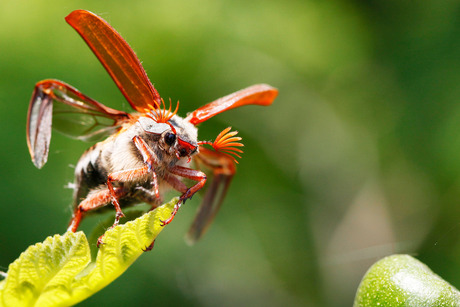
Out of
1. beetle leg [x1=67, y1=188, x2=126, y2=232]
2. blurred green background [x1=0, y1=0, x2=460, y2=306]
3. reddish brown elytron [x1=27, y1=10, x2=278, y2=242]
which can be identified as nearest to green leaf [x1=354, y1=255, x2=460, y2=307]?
reddish brown elytron [x1=27, y1=10, x2=278, y2=242]

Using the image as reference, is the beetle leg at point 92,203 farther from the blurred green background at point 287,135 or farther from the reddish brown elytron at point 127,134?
the blurred green background at point 287,135

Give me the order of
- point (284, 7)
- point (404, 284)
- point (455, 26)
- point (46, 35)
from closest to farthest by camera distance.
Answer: point (404, 284) → point (46, 35) → point (455, 26) → point (284, 7)

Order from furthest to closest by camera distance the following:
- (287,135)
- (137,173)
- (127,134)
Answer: (287,135), (127,134), (137,173)

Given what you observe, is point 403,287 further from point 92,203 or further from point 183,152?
point 92,203

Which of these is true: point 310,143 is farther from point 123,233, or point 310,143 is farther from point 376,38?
point 123,233

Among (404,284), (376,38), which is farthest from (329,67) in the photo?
(404,284)

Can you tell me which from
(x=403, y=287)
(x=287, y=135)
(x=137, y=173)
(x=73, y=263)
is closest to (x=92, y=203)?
(x=137, y=173)

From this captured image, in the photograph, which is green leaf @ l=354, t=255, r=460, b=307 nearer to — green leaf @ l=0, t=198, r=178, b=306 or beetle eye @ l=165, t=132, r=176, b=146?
green leaf @ l=0, t=198, r=178, b=306
